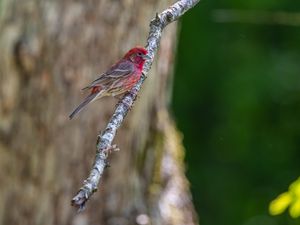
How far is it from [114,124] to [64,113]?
3572mm

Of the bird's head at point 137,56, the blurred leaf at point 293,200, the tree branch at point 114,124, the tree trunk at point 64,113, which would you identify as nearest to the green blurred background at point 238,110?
the tree trunk at point 64,113

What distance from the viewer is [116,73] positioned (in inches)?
254

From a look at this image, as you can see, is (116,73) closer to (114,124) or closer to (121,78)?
(121,78)

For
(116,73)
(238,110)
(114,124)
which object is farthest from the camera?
(238,110)

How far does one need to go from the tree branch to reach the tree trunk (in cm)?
277

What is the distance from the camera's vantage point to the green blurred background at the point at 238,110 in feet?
43.2

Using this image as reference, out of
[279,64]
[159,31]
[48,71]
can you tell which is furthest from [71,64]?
[279,64]

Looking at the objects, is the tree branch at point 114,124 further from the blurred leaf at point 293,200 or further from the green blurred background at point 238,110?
the green blurred background at point 238,110

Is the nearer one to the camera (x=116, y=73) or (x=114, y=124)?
(x=114, y=124)

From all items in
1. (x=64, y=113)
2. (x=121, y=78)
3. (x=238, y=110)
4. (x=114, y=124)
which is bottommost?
(x=114, y=124)

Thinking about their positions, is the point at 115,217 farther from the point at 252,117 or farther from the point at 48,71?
the point at 252,117

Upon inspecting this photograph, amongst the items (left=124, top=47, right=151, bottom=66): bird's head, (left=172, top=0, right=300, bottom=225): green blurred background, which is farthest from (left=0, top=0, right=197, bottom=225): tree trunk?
(left=172, top=0, right=300, bottom=225): green blurred background

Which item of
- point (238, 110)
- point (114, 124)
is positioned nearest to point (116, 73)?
point (114, 124)

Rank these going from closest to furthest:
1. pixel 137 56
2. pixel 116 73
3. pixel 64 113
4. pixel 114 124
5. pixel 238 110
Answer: pixel 114 124, pixel 137 56, pixel 116 73, pixel 64 113, pixel 238 110
